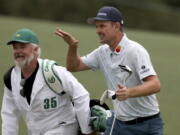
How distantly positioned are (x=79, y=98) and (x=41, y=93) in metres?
0.47

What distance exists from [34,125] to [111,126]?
37.9 inches

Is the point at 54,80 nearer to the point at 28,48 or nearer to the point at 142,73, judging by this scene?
the point at 28,48

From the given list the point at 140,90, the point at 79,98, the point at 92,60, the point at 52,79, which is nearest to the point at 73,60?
the point at 92,60

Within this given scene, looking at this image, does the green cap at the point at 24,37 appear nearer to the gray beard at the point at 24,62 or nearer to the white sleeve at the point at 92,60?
the gray beard at the point at 24,62

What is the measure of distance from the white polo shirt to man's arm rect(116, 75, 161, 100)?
104mm

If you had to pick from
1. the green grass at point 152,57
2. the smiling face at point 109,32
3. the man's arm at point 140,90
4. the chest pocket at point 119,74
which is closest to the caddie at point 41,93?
the chest pocket at point 119,74

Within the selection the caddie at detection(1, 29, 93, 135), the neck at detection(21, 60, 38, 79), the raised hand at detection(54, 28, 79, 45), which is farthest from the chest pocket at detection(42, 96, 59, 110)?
the raised hand at detection(54, 28, 79, 45)

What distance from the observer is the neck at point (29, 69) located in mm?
8891

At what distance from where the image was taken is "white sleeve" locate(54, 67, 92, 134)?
8.81 m

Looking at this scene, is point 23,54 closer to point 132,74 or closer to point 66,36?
point 66,36

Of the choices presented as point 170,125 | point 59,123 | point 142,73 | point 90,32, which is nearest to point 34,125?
point 59,123

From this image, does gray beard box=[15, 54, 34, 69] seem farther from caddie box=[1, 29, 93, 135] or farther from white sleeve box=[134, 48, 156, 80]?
white sleeve box=[134, 48, 156, 80]

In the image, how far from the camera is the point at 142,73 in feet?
27.7

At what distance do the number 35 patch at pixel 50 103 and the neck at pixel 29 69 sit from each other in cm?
38
